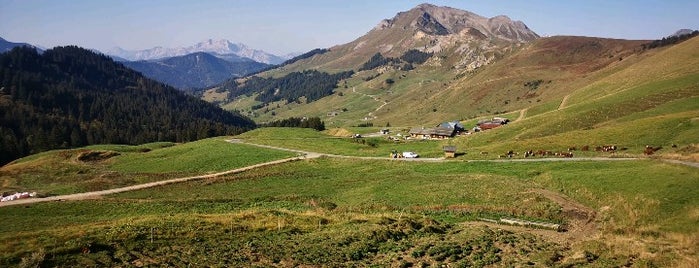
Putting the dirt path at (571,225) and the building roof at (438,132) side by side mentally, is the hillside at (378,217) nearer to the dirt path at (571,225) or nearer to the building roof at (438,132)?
the dirt path at (571,225)

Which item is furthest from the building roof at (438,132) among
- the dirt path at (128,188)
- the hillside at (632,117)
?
the dirt path at (128,188)

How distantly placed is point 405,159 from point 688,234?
52.6 meters

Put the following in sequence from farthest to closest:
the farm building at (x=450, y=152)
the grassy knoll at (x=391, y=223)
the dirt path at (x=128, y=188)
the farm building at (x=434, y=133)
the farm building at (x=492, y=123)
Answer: the farm building at (x=492, y=123), the farm building at (x=434, y=133), the farm building at (x=450, y=152), the dirt path at (x=128, y=188), the grassy knoll at (x=391, y=223)

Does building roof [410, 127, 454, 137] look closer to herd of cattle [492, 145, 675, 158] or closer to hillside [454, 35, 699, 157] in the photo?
hillside [454, 35, 699, 157]

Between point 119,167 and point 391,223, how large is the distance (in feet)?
238

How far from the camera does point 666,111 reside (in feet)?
287

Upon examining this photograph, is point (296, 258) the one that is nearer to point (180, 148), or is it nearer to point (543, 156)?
point (543, 156)

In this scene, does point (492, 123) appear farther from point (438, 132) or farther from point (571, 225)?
point (571, 225)

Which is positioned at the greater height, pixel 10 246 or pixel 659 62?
pixel 659 62

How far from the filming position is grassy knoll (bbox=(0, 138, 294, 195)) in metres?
74.3

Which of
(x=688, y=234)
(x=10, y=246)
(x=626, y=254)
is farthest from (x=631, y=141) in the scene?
(x=10, y=246)

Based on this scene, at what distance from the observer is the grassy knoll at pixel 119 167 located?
7431cm

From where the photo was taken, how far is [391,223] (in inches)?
1576

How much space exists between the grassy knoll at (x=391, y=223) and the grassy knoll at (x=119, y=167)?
14.2 metres
